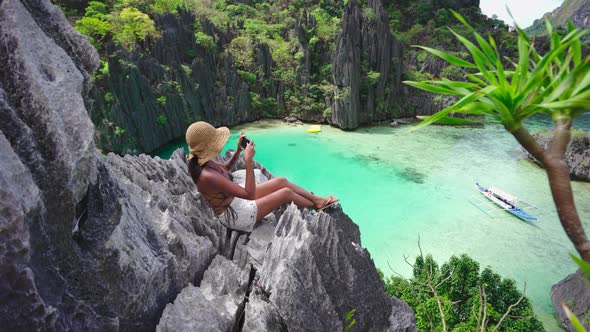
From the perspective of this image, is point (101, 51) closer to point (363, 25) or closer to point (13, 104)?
point (363, 25)

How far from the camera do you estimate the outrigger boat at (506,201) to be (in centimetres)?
1045

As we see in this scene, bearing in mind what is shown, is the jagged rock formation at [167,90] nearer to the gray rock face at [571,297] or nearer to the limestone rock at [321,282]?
the limestone rock at [321,282]

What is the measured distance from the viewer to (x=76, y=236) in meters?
1.52

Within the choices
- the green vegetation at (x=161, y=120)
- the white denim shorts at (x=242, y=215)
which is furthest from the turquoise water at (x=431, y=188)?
the white denim shorts at (x=242, y=215)

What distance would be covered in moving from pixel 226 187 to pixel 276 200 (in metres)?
0.67

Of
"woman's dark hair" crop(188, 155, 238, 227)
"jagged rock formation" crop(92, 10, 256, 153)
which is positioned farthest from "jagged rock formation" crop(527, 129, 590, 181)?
"jagged rock formation" crop(92, 10, 256, 153)

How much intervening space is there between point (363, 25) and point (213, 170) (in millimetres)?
22127

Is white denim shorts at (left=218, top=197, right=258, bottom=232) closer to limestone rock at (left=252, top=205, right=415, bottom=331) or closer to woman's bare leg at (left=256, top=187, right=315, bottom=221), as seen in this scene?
woman's bare leg at (left=256, top=187, right=315, bottom=221)

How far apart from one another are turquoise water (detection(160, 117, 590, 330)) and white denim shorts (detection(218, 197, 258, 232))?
6.22m

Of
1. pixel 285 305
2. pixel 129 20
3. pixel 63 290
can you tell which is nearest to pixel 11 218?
pixel 63 290

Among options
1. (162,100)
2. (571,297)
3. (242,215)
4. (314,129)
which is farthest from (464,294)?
(162,100)

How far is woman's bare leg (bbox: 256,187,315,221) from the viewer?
10.4 ft

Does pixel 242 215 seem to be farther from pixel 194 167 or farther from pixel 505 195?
pixel 505 195

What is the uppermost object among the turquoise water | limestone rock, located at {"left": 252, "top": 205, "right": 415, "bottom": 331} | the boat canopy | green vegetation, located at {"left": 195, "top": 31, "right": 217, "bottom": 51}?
green vegetation, located at {"left": 195, "top": 31, "right": 217, "bottom": 51}
